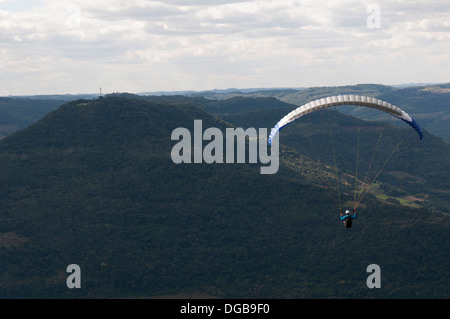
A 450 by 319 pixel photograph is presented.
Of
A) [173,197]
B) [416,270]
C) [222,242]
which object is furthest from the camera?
[173,197]

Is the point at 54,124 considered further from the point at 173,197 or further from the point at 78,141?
the point at 173,197

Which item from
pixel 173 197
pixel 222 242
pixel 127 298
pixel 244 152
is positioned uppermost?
pixel 244 152

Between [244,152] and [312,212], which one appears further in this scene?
[244,152]

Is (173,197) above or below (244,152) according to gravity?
below
